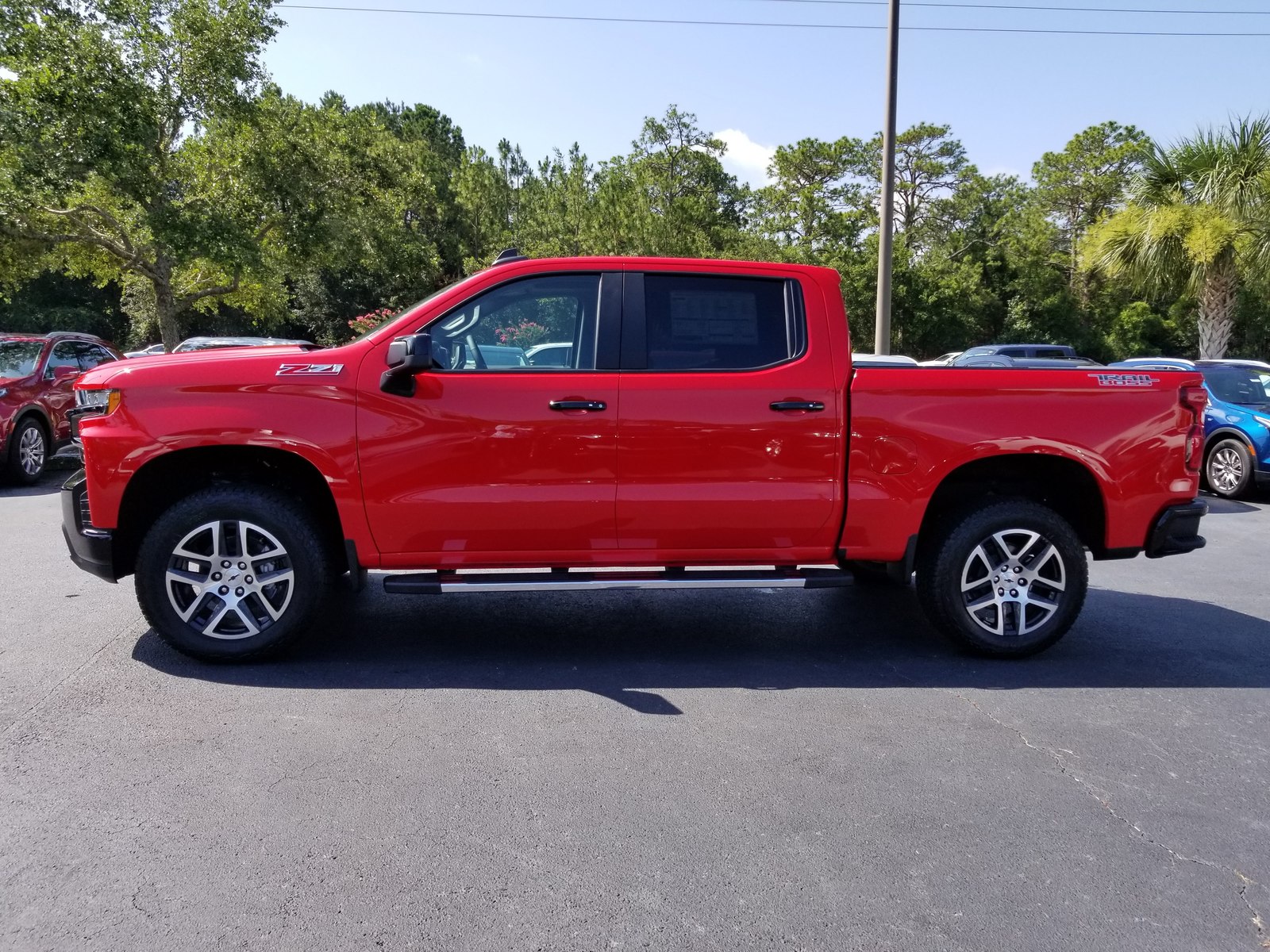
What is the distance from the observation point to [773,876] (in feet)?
9.77

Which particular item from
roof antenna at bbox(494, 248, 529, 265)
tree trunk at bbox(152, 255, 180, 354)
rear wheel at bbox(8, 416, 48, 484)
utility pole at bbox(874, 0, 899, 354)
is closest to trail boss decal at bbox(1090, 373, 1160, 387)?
roof antenna at bbox(494, 248, 529, 265)

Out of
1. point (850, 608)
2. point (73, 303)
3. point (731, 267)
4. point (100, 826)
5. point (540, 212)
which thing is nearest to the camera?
point (100, 826)

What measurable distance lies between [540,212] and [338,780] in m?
27.6

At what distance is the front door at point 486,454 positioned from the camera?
471 centimetres

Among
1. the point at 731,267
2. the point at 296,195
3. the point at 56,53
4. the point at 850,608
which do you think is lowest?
the point at 850,608

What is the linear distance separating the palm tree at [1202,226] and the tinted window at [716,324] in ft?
55.9

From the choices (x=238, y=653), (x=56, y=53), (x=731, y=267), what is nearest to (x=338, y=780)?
(x=238, y=653)

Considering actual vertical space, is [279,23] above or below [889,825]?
above

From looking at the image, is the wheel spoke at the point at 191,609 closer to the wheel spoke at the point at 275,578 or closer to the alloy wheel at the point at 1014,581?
the wheel spoke at the point at 275,578

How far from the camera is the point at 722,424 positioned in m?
4.79

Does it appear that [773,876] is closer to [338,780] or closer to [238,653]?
[338,780]

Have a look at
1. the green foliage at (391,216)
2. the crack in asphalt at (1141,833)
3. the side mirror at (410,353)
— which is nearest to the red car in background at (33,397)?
the green foliage at (391,216)

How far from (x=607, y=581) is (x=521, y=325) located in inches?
54.5

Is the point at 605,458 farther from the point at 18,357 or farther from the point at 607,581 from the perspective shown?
the point at 18,357
